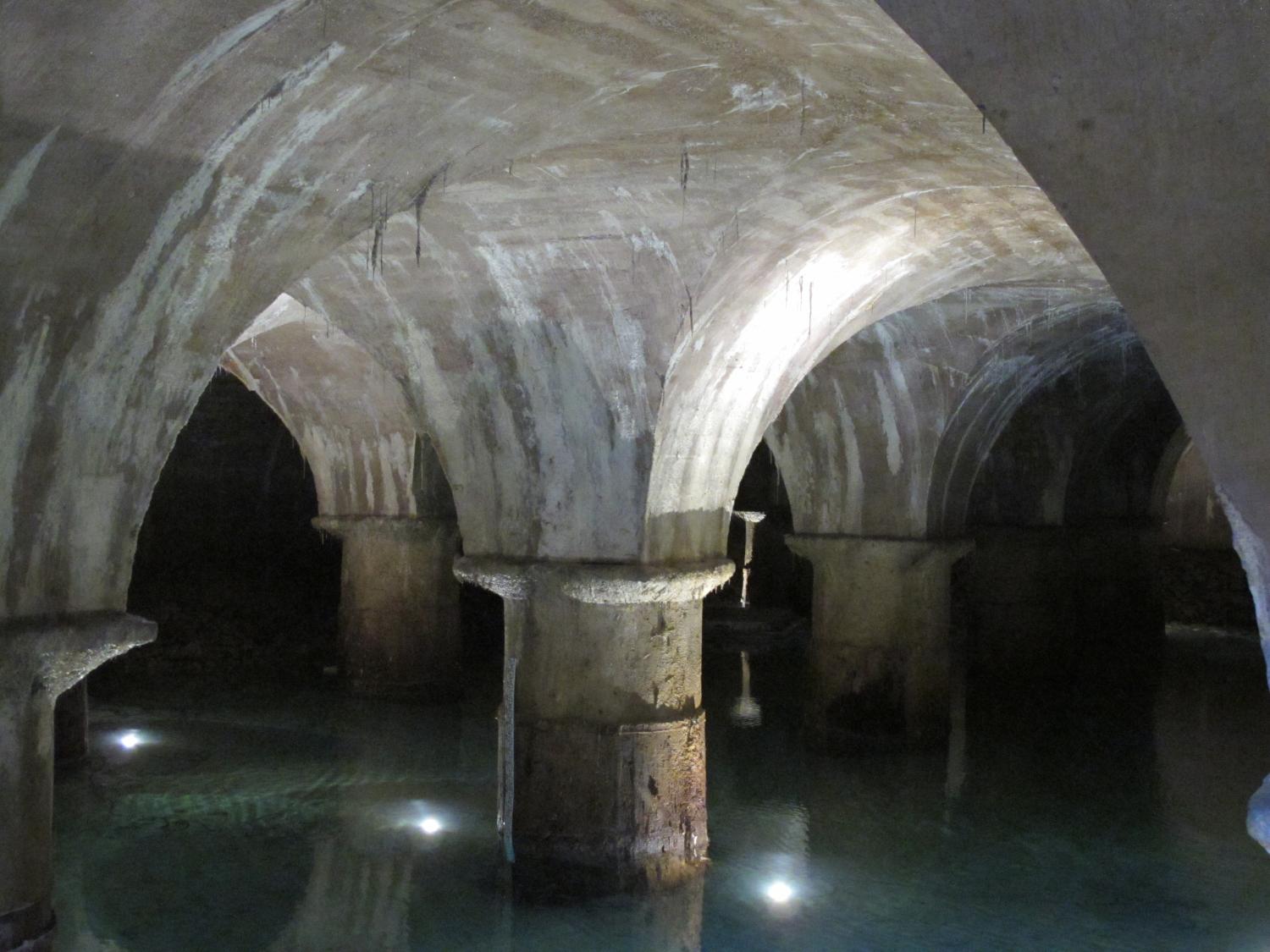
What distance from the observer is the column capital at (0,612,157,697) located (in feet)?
12.0

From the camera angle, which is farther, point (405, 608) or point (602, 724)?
point (405, 608)

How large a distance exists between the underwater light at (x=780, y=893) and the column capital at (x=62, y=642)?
156 inches

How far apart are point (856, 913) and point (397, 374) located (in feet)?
12.3

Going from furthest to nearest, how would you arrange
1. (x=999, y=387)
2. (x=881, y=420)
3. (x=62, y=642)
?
1. (x=999, y=387)
2. (x=881, y=420)
3. (x=62, y=642)

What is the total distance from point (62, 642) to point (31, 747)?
1.04ft

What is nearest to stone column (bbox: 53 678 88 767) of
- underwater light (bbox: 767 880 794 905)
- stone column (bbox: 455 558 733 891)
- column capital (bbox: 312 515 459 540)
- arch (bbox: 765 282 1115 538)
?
column capital (bbox: 312 515 459 540)

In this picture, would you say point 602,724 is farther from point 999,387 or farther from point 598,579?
point 999,387

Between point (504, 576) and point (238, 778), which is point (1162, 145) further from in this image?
point (238, 778)

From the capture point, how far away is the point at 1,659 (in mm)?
3613

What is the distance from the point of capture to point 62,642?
3783 mm

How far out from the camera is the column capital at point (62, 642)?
3.66 metres

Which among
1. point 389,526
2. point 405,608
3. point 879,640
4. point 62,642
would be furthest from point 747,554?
point 62,642

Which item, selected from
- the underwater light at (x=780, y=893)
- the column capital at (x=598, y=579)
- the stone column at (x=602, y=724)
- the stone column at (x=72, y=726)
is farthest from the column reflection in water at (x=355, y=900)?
the stone column at (x=72, y=726)

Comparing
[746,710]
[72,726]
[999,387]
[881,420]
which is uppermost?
[999,387]
